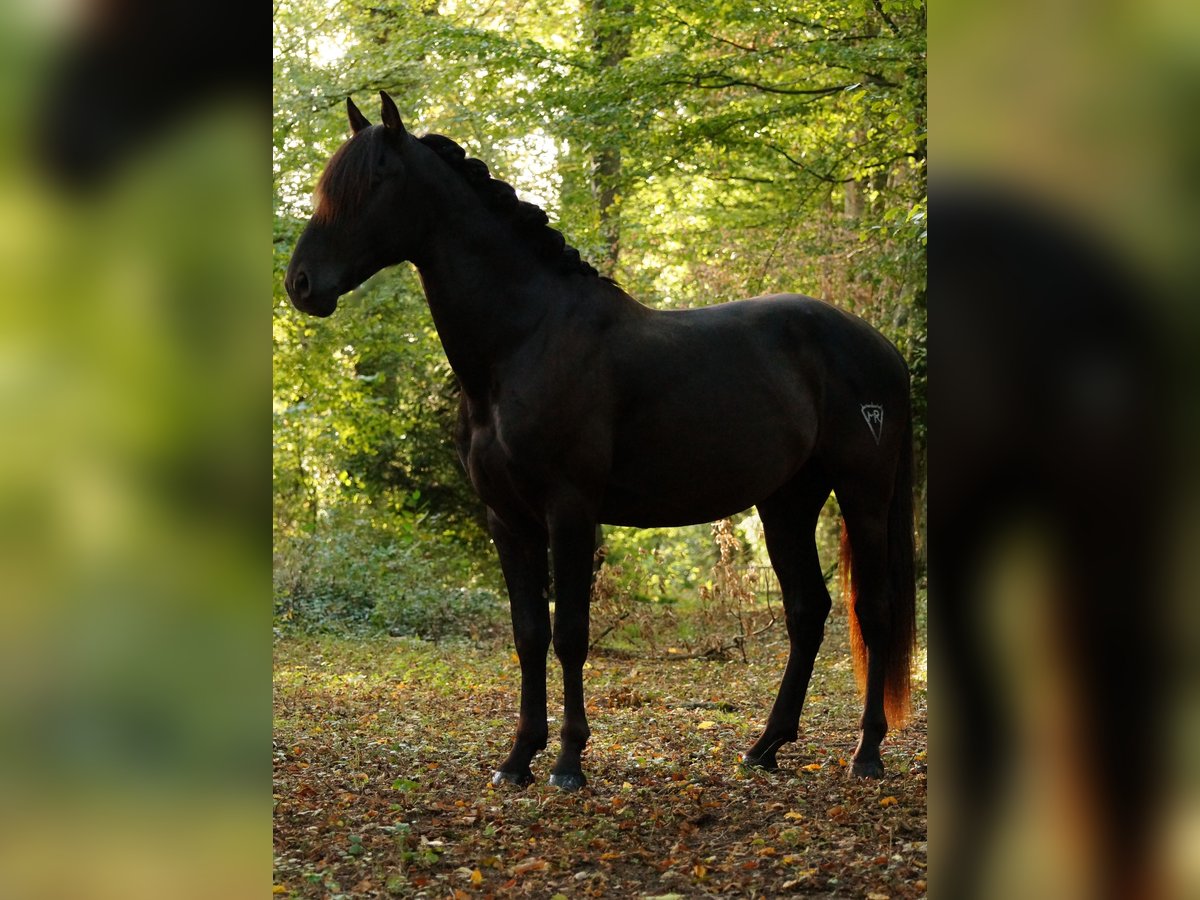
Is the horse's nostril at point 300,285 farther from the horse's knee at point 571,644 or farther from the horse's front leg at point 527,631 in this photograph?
the horse's knee at point 571,644

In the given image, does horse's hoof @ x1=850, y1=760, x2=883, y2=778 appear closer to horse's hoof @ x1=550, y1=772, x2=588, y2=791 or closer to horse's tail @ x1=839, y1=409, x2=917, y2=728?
horse's tail @ x1=839, y1=409, x2=917, y2=728

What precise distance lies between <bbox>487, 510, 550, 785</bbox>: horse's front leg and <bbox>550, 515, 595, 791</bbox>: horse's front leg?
126 millimetres

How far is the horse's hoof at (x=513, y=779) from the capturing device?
4.87 metres

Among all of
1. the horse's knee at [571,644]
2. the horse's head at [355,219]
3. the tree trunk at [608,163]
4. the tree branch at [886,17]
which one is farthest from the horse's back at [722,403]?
the tree trunk at [608,163]

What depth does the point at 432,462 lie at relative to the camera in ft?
43.3

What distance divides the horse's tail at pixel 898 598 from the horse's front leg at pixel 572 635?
138 cm

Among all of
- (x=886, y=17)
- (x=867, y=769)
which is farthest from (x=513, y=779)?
(x=886, y=17)

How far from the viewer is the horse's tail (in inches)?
210

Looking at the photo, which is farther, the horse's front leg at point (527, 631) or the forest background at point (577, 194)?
the forest background at point (577, 194)

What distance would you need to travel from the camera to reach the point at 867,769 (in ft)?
16.7
